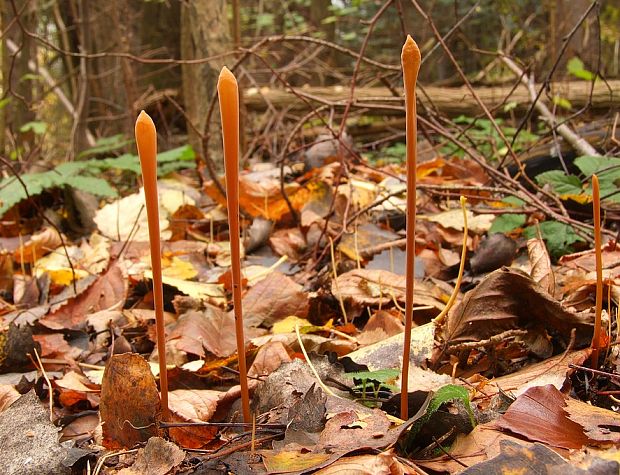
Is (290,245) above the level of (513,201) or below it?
below

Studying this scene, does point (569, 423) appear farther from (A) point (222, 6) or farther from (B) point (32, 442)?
(A) point (222, 6)

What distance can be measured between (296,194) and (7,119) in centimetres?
270

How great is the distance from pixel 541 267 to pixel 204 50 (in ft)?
8.41

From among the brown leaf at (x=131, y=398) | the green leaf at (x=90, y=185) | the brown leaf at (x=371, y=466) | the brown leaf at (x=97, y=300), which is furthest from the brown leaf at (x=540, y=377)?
the green leaf at (x=90, y=185)

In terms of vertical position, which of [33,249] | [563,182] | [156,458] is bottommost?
[33,249]

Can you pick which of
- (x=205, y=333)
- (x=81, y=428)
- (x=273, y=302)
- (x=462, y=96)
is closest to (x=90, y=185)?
(x=273, y=302)

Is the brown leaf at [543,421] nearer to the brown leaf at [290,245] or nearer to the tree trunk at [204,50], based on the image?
the brown leaf at [290,245]

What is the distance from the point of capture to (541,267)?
160cm

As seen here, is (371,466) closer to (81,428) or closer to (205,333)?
(81,428)

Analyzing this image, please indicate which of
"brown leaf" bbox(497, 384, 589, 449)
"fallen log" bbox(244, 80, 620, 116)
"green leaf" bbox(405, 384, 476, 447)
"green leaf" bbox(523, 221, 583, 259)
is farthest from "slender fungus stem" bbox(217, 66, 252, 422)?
"fallen log" bbox(244, 80, 620, 116)

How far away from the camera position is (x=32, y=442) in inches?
41.8

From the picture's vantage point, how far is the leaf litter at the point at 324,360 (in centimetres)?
96

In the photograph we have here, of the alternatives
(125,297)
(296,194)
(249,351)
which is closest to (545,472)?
(249,351)

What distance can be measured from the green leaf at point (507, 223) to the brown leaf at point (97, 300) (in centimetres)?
121
